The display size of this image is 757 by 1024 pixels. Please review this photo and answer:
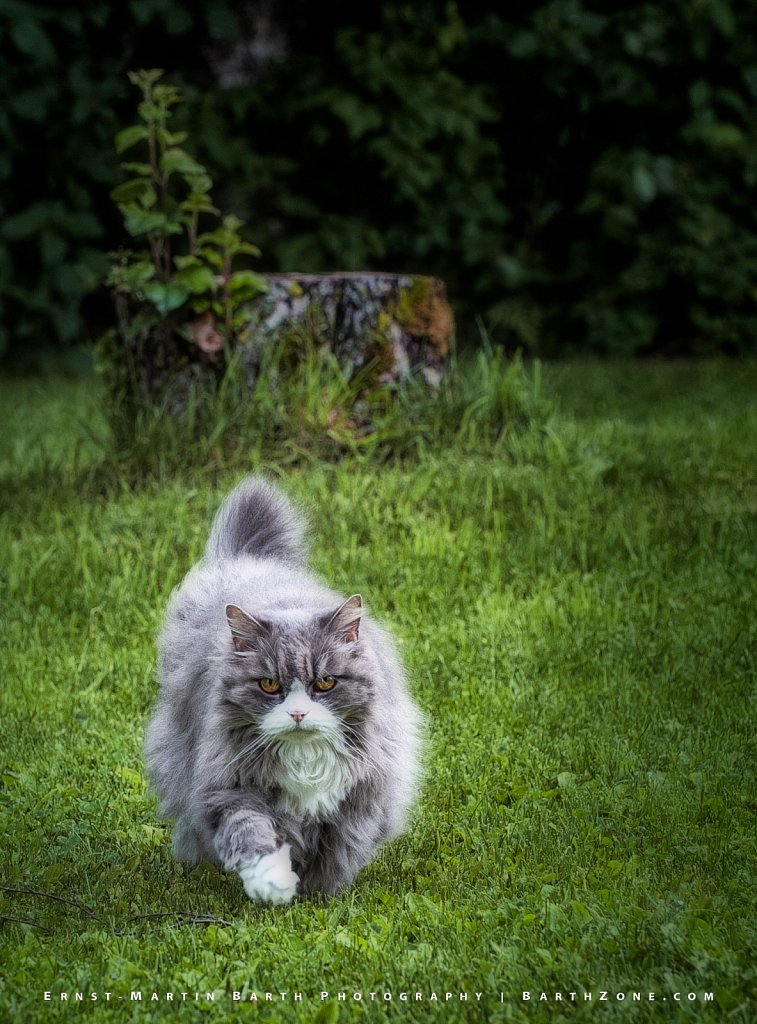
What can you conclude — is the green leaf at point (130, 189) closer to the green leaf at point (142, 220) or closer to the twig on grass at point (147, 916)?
the green leaf at point (142, 220)

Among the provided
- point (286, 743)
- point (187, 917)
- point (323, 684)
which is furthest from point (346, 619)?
point (187, 917)

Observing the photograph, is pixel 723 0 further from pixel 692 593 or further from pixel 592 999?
pixel 592 999

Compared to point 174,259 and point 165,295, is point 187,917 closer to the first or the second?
point 165,295

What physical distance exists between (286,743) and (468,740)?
3.98 feet

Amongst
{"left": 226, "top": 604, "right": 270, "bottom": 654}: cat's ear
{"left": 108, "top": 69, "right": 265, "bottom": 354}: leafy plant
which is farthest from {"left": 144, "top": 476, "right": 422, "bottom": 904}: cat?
{"left": 108, "top": 69, "right": 265, "bottom": 354}: leafy plant

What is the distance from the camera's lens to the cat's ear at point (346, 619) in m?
2.82

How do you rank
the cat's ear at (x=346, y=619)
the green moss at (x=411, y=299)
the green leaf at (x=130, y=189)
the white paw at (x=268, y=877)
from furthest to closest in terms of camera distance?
the green moss at (x=411, y=299) → the green leaf at (x=130, y=189) → the cat's ear at (x=346, y=619) → the white paw at (x=268, y=877)

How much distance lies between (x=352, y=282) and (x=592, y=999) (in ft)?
14.4

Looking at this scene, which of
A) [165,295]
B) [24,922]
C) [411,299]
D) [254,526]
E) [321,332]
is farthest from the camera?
[411,299]

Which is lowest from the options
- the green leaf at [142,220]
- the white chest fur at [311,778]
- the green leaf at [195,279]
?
the white chest fur at [311,778]

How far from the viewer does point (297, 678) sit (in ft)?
9.02

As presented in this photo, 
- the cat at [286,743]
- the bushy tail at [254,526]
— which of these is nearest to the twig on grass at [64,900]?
the cat at [286,743]

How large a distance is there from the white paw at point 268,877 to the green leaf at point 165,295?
3.57 m

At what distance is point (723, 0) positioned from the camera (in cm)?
952
